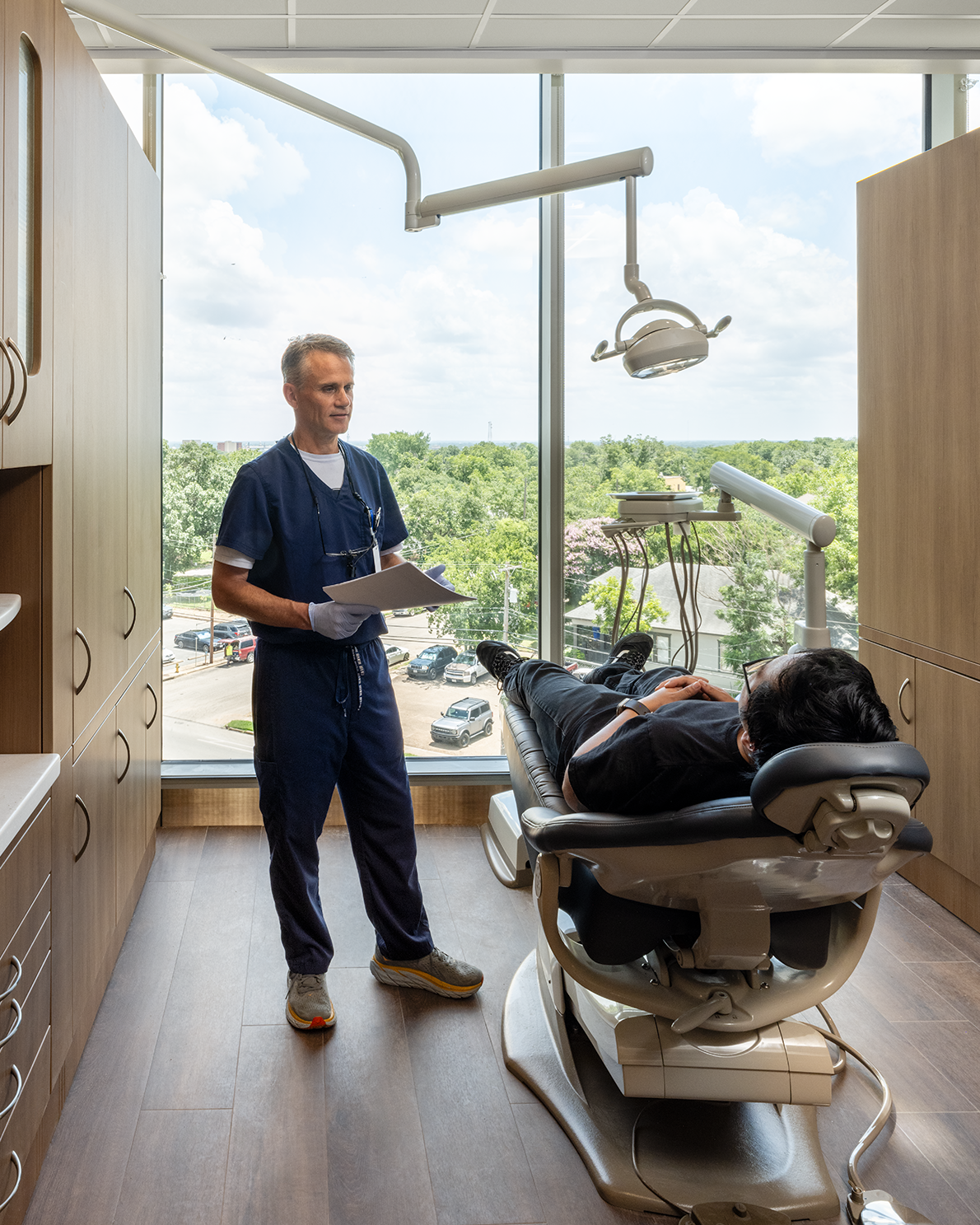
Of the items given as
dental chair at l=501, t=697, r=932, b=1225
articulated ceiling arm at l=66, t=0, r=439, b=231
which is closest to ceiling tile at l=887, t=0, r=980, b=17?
articulated ceiling arm at l=66, t=0, r=439, b=231

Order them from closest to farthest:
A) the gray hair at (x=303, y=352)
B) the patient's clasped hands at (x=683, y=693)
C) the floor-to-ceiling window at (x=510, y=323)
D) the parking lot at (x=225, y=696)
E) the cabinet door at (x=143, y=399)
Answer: the patient's clasped hands at (x=683, y=693), the gray hair at (x=303, y=352), the cabinet door at (x=143, y=399), the floor-to-ceiling window at (x=510, y=323), the parking lot at (x=225, y=696)

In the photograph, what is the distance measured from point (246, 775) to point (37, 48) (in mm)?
2296

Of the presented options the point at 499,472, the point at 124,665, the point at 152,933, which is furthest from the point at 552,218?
the point at 152,933

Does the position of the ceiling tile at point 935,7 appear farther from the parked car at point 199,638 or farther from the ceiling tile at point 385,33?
the parked car at point 199,638

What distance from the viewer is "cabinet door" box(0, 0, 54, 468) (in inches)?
55.3

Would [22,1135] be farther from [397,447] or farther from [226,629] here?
[397,447]

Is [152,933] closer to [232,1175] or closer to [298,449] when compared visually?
[232,1175]

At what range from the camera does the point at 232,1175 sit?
64.7 inches

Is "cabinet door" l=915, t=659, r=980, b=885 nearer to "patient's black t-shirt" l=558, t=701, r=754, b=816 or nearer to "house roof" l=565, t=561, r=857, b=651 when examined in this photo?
"house roof" l=565, t=561, r=857, b=651

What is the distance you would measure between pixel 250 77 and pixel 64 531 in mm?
854

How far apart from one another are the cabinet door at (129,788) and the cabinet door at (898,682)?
77.4 inches

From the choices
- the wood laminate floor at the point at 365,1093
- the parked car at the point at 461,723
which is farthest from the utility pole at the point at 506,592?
the wood laminate floor at the point at 365,1093

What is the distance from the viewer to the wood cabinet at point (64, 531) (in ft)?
4.78

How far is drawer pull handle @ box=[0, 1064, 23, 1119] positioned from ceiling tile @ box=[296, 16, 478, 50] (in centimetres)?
273
